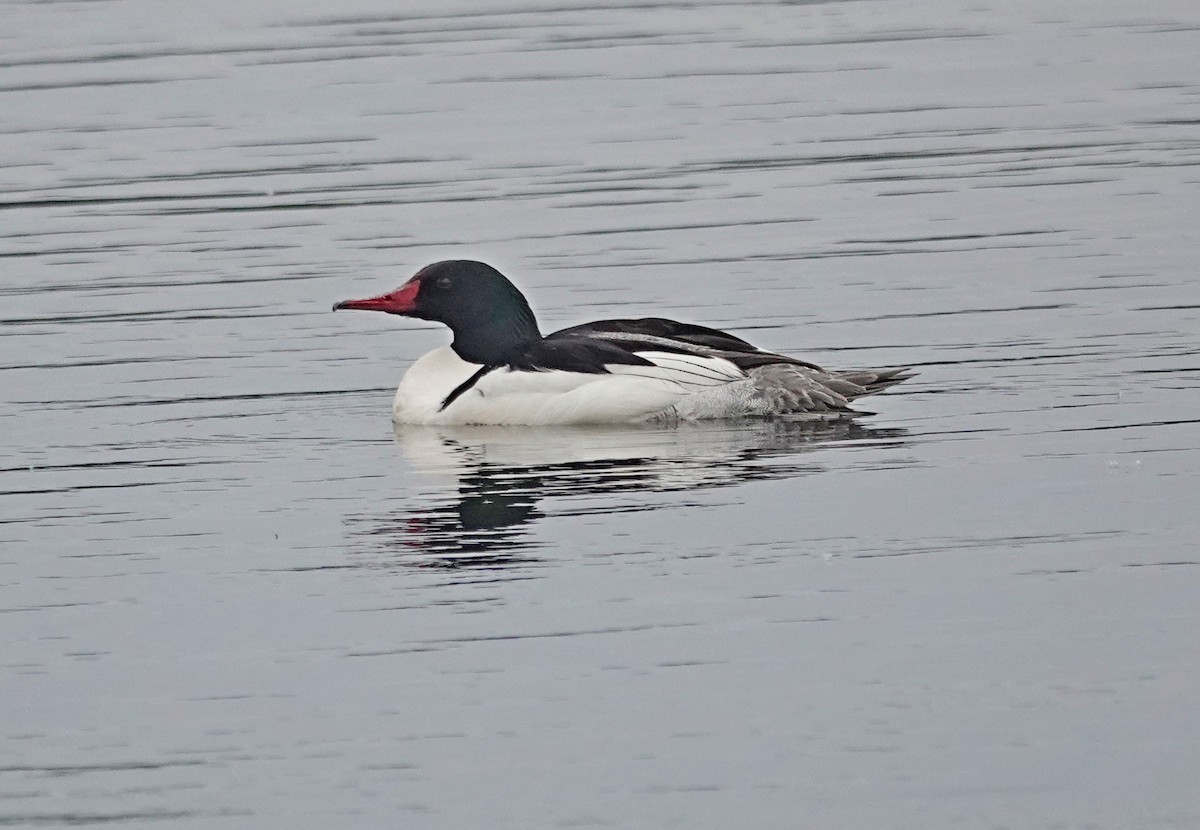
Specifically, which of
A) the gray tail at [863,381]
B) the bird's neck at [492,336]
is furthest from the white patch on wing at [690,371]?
the bird's neck at [492,336]

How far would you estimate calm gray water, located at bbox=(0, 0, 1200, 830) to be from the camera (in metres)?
7.27

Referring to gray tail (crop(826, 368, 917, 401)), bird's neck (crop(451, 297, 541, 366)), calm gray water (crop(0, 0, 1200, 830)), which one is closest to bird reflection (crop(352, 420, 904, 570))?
calm gray water (crop(0, 0, 1200, 830))

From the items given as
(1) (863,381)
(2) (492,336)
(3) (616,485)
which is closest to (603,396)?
(2) (492,336)

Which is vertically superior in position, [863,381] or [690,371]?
[690,371]

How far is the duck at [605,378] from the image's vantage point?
40.7 ft

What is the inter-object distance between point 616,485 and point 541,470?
59 cm

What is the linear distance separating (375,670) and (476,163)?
14175 millimetres

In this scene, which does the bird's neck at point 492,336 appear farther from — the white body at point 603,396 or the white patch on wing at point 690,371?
the white patch on wing at point 690,371

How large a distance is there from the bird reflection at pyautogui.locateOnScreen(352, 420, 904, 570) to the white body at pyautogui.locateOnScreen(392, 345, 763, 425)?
0.07 m

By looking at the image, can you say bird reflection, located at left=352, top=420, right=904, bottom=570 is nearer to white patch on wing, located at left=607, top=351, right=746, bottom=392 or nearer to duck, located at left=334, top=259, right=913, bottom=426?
duck, located at left=334, top=259, right=913, bottom=426

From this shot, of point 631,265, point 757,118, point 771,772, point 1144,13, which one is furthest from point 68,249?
point 1144,13

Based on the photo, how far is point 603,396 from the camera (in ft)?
40.8

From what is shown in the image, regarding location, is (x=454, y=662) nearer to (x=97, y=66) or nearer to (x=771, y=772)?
(x=771, y=772)

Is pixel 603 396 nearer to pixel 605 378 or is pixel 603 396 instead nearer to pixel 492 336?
pixel 605 378
